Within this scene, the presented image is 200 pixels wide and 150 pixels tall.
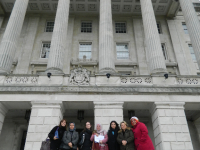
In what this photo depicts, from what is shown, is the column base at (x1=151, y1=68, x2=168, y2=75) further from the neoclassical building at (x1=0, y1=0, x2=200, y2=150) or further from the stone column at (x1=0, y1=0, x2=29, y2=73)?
the stone column at (x1=0, y1=0, x2=29, y2=73)

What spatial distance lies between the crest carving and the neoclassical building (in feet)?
0.26

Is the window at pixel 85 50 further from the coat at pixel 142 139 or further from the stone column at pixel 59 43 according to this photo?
the coat at pixel 142 139

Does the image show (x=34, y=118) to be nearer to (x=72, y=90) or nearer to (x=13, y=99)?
(x=13, y=99)

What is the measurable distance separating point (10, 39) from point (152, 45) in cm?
1285

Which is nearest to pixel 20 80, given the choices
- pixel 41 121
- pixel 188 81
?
pixel 41 121

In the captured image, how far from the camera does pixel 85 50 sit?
2427cm

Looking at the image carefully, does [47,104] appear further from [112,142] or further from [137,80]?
[137,80]

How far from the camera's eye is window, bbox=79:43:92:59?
23913 millimetres

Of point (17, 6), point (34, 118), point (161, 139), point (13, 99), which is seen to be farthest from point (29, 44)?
point (161, 139)

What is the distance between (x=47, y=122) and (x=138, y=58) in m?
14.3

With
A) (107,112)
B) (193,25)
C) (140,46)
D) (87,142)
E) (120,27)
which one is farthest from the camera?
(120,27)

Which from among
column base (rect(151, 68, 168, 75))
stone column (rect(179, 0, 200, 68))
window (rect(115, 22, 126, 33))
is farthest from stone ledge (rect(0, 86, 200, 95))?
window (rect(115, 22, 126, 33))

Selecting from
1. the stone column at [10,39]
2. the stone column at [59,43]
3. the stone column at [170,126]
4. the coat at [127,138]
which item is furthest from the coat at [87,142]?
the stone column at [10,39]

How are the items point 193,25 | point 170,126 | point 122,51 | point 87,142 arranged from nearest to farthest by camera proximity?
point 87,142 → point 170,126 → point 193,25 → point 122,51
